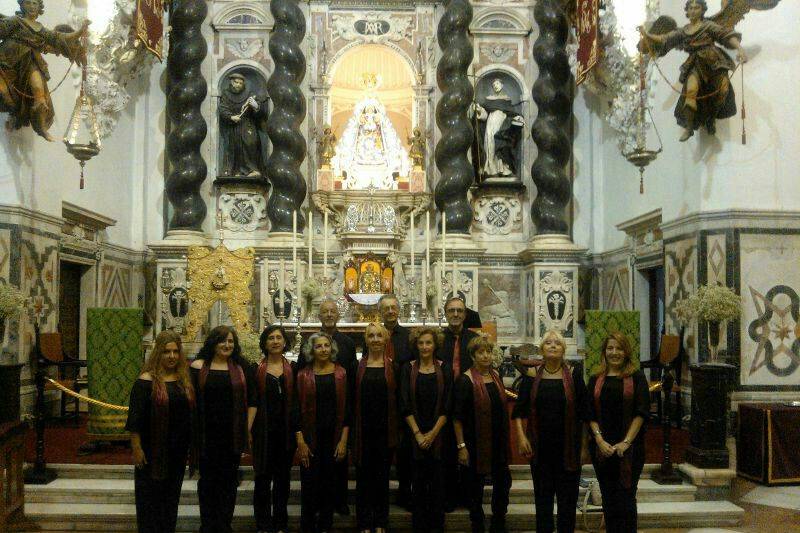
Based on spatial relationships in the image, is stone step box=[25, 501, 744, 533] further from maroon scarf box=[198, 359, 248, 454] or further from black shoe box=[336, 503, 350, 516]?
maroon scarf box=[198, 359, 248, 454]

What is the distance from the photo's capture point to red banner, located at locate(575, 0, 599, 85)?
403 inches

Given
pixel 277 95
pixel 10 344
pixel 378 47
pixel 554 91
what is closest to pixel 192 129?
pixel 277 95

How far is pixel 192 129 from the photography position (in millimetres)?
11648

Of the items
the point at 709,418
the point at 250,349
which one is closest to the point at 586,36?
the point at 709,418

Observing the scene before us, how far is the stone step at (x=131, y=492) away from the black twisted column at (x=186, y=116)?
5.74 m

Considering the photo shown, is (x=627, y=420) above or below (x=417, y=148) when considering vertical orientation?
below

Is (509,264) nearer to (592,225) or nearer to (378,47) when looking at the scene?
(592,225)

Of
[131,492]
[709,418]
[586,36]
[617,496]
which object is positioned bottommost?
[131,492]

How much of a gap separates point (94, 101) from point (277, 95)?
8.50 feet

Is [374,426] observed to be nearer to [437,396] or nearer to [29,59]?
[437,396]

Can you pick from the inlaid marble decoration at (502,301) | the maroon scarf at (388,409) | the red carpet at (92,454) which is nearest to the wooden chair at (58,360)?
the red carpet at (92,454)

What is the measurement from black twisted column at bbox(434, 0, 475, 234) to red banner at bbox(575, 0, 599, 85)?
171 centimetres

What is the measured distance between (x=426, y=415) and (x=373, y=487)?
64 cm

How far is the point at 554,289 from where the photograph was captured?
37.4 ft
